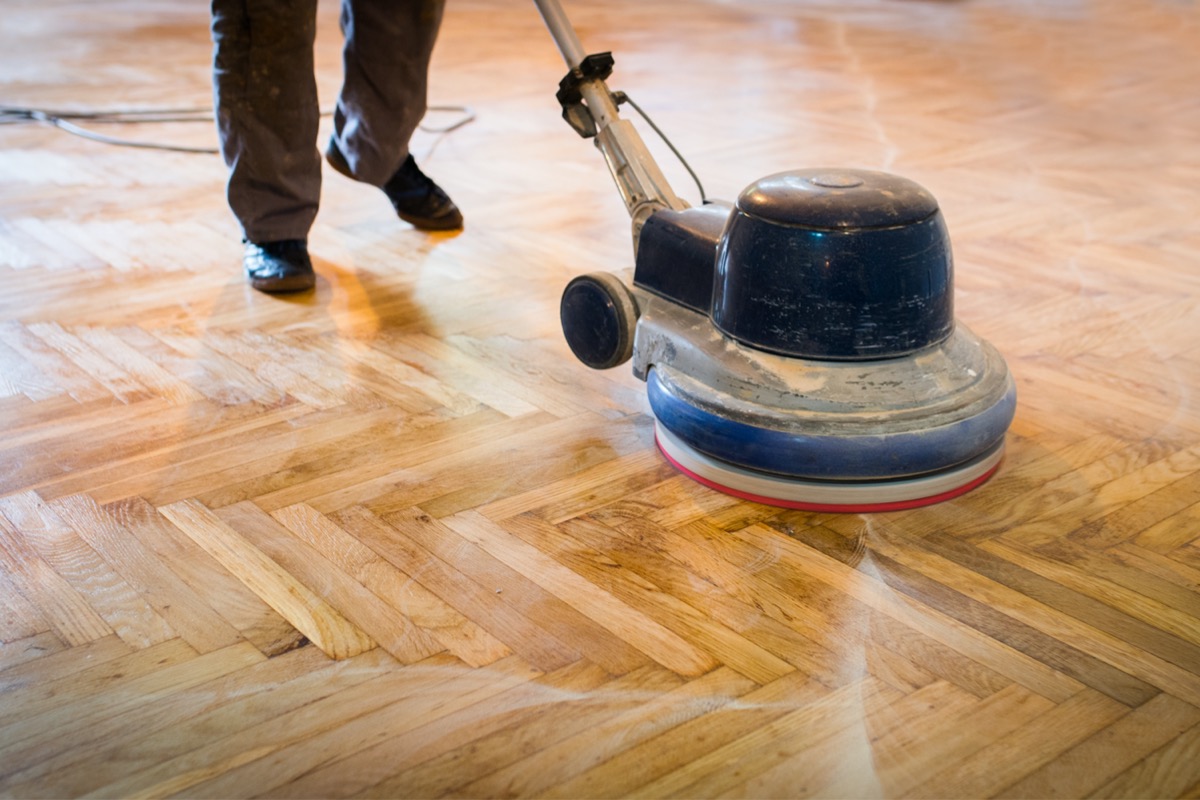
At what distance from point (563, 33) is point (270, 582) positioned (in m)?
0.79

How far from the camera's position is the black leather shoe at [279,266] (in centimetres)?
190

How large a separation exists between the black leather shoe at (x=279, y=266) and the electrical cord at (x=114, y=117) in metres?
1.12

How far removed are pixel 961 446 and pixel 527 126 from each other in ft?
6.77

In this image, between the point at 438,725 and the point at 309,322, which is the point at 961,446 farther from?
the point at 309,322

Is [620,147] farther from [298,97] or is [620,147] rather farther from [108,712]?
[108,712]

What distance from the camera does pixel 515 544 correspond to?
1.20 meters

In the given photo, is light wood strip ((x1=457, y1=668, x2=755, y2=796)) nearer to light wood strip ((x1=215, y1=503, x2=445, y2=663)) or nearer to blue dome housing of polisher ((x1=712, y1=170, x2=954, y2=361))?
light wood strip ((x1=215, y1=503, x2=445, y2=663))

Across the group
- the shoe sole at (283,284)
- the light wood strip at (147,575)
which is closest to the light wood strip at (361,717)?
the light wood strip at (147,575)

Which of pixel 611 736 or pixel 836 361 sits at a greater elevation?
pixel 836 361

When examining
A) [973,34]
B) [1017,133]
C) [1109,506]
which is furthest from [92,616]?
[973,34]

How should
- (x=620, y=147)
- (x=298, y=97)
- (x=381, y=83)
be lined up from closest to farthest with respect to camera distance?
(x=620, y=147)
(x=298, y=97)
(x=381, y=83)

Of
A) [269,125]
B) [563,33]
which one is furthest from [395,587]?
[269,125]

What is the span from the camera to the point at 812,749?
2.98ft

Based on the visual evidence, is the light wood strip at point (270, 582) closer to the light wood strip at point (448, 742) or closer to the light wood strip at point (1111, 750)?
the light wood strip at point (448, 742)
